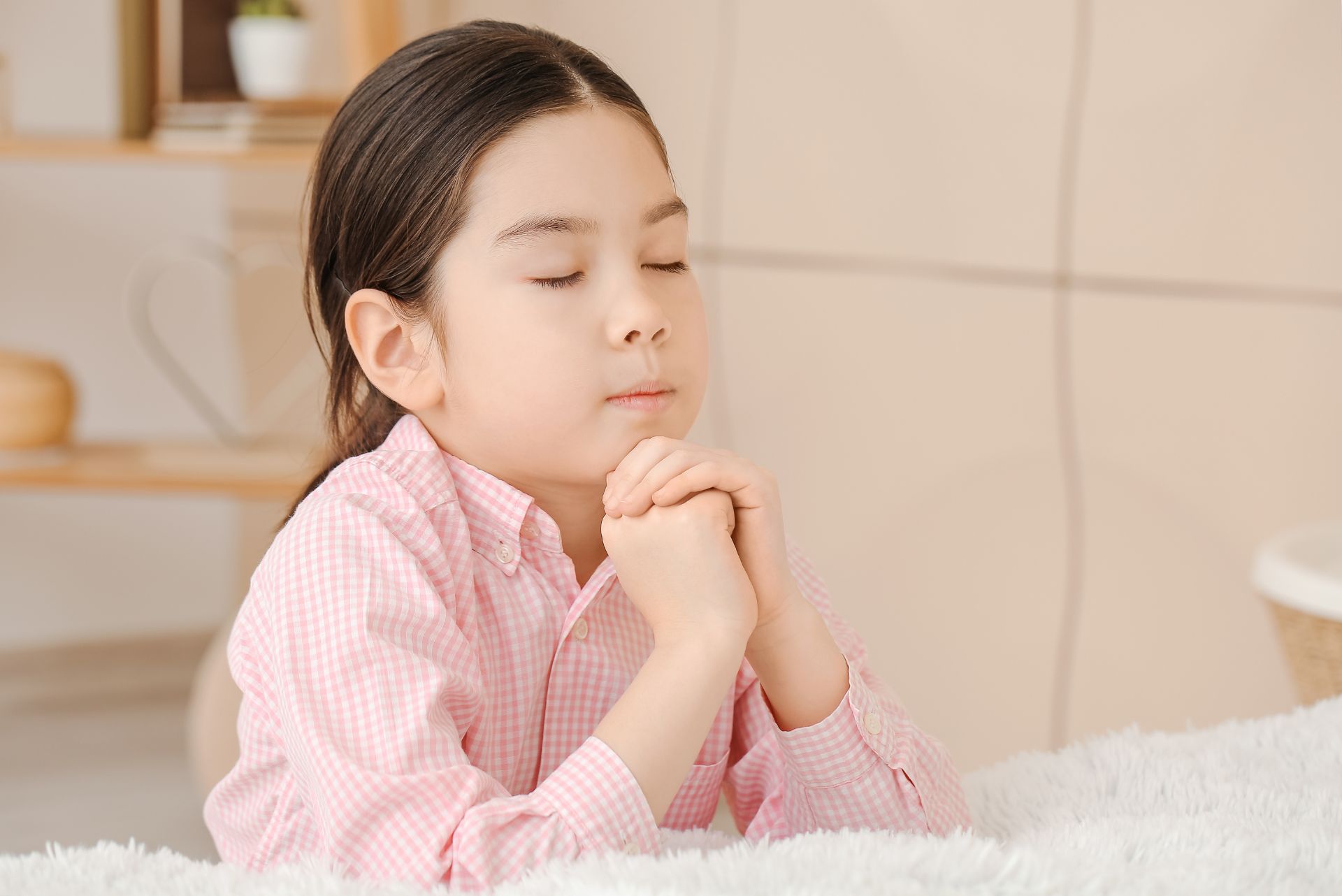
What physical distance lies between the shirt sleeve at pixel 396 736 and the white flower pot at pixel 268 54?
1.40 metres

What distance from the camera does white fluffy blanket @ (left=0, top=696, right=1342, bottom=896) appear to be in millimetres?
678

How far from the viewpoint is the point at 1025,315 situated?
1.89m

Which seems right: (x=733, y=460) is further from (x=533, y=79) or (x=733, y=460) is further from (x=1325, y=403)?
(x=1325, y=403)

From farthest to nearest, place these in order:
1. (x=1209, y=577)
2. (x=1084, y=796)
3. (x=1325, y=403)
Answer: (x=1209, y=577)
(x=1325, y=403)
(x=1084, y=796)

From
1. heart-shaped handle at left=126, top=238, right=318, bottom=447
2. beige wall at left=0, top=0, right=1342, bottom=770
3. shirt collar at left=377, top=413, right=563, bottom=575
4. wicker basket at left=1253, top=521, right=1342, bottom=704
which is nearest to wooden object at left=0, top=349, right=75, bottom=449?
heart-shaped handle at left=126, top=238, right=318, bottom=447

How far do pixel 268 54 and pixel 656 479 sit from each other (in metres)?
1.48

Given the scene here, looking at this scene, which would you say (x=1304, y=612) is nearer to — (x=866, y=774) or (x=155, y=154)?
(x=866, y=774)

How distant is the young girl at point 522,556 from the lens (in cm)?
80

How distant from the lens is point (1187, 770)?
93 cm

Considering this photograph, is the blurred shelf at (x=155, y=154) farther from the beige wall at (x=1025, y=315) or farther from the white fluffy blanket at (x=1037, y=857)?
the white fluffy blanket at (x=1037, y=857)

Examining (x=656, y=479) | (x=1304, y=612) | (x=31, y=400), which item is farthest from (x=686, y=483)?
(x=31, y=400)

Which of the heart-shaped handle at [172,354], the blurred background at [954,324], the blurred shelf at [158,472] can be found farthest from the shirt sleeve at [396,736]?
the heart-shaped handle at [172,354]

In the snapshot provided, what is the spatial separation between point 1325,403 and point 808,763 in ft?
3.52

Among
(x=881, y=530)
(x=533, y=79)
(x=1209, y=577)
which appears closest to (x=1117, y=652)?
(x=1209, y=577)
